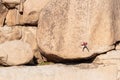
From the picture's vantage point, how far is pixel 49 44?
281 inches

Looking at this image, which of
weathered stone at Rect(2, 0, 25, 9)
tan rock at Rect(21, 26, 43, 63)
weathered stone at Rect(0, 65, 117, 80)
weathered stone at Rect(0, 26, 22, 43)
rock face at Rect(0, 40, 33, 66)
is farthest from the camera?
weathered stone at Rect(2, 0, 25, 9)

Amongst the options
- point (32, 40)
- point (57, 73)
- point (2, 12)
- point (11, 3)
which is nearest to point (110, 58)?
point (57, 73)

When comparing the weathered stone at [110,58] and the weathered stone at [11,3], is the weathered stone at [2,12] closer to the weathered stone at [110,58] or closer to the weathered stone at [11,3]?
the weathered stone at [11,3]

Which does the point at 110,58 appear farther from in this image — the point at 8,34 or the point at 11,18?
the point at 11,18

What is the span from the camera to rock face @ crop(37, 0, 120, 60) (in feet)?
22.9

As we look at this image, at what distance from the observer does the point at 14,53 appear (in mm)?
6930

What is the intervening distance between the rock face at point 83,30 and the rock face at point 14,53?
0.40 m

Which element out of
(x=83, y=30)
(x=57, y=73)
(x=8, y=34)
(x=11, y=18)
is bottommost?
(x=57, y=73)

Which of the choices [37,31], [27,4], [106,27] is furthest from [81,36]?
[27,4]

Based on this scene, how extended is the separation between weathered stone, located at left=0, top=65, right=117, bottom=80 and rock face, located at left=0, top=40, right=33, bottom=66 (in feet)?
0.65

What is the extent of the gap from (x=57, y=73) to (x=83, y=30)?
0.98 meters

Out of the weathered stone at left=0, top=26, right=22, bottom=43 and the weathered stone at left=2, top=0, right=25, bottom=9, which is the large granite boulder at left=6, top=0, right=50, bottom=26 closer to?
the weathered stone at left=2, top=0, right=25, bottom=9

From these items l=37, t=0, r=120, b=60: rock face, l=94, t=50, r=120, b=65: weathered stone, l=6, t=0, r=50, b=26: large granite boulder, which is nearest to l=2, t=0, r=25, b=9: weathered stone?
l=6, t=0, r=50, b=26: large granite boulder

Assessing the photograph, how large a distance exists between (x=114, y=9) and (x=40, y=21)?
1504 mm
